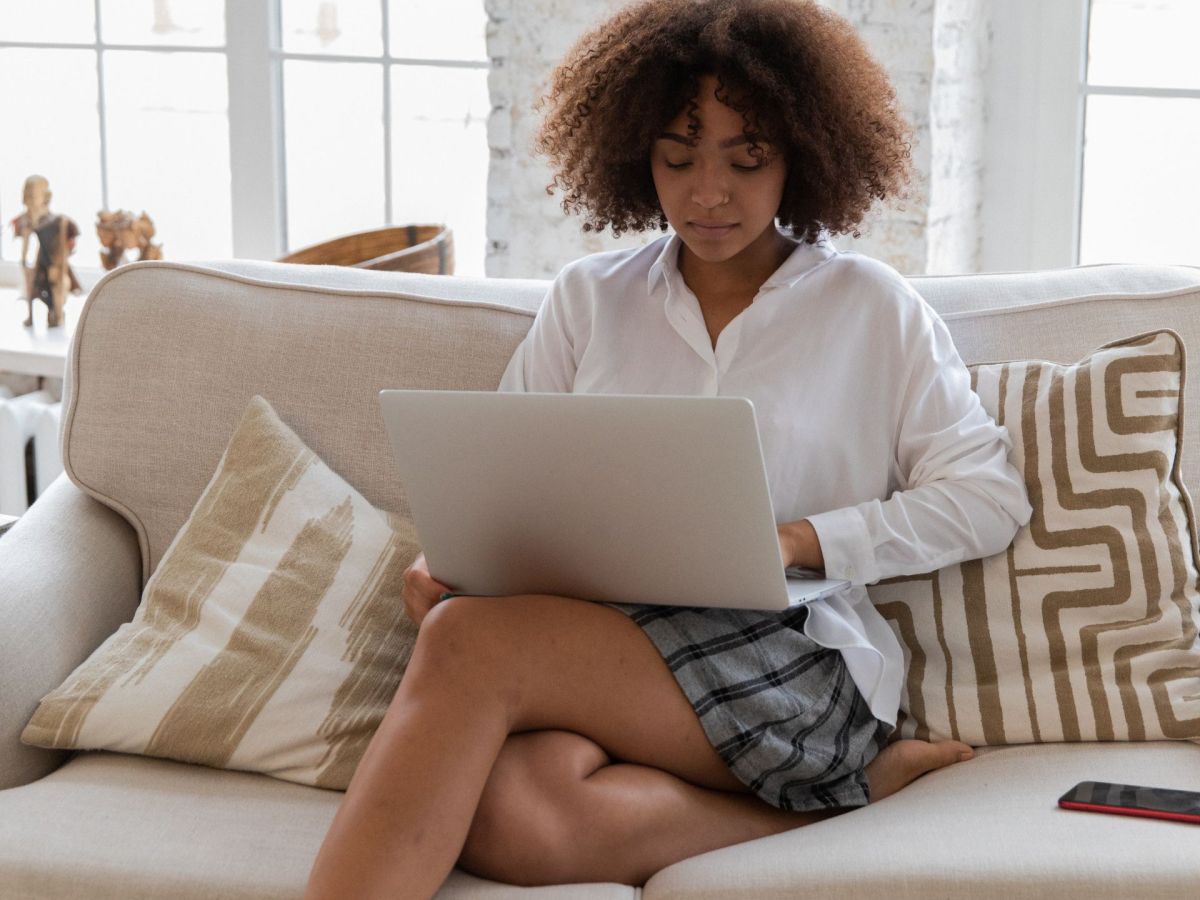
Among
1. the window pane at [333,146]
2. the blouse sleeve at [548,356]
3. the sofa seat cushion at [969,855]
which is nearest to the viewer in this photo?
the sofa seat cushion at [969,855]

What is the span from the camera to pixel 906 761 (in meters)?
1.55

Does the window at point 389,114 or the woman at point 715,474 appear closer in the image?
the woman at point 715,474

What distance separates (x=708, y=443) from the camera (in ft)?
4.09

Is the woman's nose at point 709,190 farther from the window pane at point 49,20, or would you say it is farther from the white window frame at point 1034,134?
the window pane at point 49,20

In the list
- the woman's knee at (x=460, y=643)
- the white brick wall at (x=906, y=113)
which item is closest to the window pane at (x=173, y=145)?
the white brick wall at (x=906, y=113)

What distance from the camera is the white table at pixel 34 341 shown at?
3014 millimetres

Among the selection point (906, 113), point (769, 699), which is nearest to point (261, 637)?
point (769, 699)

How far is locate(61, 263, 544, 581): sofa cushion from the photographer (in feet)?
6.07

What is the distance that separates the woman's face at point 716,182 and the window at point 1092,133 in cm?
139

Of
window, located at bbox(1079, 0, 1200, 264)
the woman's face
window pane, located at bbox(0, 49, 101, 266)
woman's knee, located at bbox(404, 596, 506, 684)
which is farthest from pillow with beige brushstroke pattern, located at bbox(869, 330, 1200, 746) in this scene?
window pane, located at bbox(0, 49, 101, 266)

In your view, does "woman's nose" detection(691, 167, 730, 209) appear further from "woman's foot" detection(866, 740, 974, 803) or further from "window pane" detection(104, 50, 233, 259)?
"window pane" detection(104, 50, 233, 259)

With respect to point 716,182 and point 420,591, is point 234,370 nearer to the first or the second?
point 420,591

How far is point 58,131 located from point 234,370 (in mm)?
1871

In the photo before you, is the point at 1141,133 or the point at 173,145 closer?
the point at 1141,133
